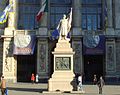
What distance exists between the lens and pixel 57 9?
186 feet

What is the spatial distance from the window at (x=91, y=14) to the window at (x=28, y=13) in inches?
309

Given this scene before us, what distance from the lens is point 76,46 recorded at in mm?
53719

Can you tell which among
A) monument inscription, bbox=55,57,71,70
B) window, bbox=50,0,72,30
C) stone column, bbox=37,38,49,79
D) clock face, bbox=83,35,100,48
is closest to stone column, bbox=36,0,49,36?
stone column, bbox=37,38,49,79

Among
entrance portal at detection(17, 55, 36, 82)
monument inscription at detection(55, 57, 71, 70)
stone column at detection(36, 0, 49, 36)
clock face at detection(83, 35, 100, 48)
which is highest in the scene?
stone column at detection(36, 0, 49, 36)

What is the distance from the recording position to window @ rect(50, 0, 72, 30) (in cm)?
5631

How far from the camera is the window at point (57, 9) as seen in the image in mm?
56312

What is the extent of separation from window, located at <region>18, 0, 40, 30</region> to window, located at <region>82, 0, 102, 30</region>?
7840mm

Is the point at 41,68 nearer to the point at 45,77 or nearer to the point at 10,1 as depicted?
the point at 45,77

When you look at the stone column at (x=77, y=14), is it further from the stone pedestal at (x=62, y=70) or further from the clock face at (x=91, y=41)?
the stone pedestal at (x=62, y=70)

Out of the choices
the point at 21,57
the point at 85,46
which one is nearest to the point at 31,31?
the point at 21,57

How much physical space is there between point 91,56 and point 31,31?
426 inches

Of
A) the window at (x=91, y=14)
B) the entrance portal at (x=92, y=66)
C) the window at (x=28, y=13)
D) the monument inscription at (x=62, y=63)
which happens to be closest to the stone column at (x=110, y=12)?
the window at (x=91, y=14)

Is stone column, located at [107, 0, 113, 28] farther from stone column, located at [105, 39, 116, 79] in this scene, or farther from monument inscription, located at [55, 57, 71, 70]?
monument inscription, located at [55, 57, 71, 70]

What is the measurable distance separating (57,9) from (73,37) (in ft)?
19.9
